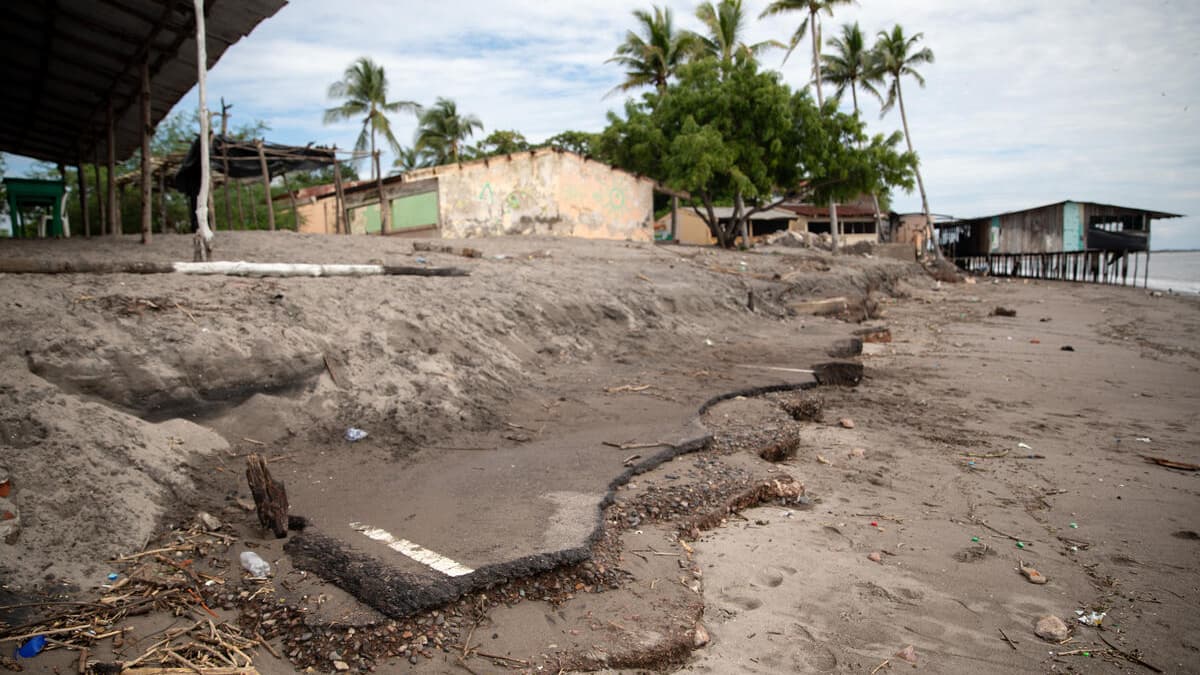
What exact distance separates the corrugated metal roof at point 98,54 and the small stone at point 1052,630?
701 centimetres

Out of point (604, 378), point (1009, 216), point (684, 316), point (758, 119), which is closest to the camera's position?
point (604, 378)

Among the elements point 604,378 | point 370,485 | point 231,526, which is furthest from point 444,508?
point 604,378

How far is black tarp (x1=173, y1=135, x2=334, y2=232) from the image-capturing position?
10656 millimetres

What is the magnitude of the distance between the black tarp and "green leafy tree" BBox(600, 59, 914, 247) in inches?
338

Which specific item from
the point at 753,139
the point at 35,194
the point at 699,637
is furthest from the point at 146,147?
the point at 753,139

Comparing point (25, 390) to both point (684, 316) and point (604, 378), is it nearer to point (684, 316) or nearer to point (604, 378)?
point (604, 378)

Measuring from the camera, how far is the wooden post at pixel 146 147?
22.4 feet

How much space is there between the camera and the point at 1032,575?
3.33m

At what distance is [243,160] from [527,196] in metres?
7.70

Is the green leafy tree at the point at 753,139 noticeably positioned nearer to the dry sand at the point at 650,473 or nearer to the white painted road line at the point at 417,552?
the dry sand at the point at 650,473

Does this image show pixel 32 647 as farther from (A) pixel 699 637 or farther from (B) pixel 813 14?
(B) pixel 813 14

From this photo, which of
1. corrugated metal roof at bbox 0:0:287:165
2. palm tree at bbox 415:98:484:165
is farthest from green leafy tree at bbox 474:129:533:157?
corrugated metal roof at bbox 0:0:287:165

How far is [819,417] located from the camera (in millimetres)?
5988

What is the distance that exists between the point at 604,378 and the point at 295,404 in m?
2.90
